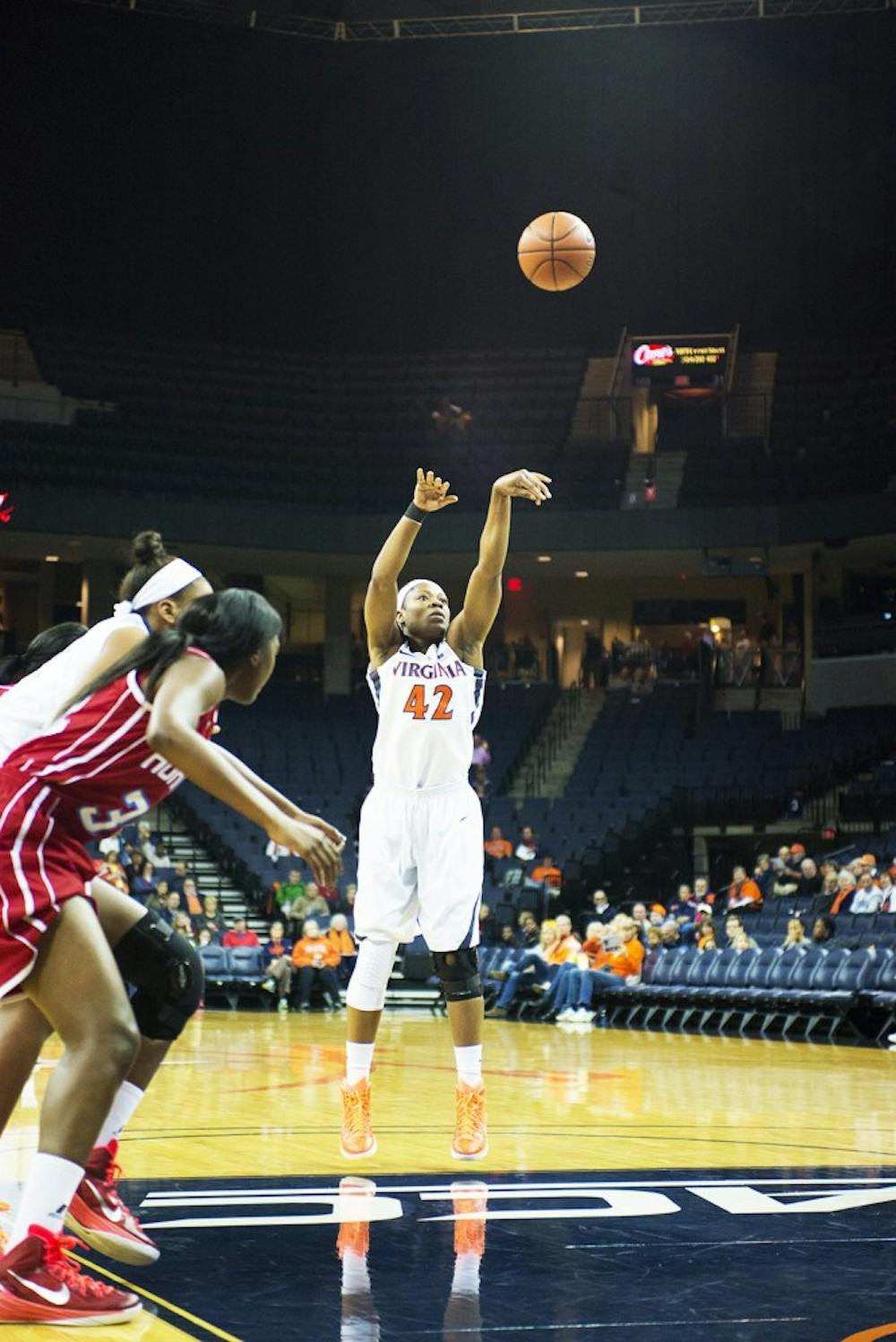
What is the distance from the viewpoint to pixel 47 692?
4.34 m

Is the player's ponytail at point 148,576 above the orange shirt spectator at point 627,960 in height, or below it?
above

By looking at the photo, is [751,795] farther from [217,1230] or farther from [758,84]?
[217,1230]

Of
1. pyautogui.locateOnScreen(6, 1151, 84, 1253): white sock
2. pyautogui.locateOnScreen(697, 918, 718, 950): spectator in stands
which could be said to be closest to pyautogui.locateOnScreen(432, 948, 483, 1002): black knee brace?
pyautogui.locateOnScreen(6, 1151, 84, 1253): white sock

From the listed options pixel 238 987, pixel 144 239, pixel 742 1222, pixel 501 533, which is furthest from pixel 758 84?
pixel 742 1222

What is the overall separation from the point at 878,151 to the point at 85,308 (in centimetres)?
1493

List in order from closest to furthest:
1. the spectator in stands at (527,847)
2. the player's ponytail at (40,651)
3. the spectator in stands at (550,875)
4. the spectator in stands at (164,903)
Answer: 1. the player's ponytail at (40,651)
2. the spectator in stands at (164,903)
3. the spectator in stands at (550,875)
4. the spectator in stands at (527,847)

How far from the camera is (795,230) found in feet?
100.0

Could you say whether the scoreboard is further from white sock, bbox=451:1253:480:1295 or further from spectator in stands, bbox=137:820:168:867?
white sock, bbox=451:1253:480:1295

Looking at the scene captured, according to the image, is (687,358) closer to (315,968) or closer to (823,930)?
(315,968)

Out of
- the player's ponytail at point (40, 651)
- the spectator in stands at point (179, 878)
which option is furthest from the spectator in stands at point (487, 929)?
the player's ponytail at point (40, 651)

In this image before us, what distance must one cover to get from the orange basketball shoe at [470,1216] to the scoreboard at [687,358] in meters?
26.4

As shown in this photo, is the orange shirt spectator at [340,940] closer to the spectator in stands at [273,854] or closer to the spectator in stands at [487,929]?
the spectator in stands at [487,929]

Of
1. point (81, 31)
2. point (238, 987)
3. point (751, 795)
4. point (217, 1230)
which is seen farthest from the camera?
point (81, 31)

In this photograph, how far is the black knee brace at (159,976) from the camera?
4406 mm
